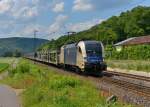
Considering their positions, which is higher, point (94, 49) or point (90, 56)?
point (94, 49)

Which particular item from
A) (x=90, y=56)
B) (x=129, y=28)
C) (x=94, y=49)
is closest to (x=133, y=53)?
(x=94, y=49)

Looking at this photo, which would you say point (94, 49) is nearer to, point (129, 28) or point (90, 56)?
point (90, 56)

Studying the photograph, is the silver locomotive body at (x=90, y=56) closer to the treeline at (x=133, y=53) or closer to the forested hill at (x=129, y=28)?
the treeline at (x=133, y=53)

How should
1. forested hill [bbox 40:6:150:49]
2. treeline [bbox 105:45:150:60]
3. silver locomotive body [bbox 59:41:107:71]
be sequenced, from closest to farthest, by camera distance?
silver locomotive body [bbox 59:41:107:71] < treeline [bbox 105:45:150:60] < forested hill [bbox 40:6:150:49]

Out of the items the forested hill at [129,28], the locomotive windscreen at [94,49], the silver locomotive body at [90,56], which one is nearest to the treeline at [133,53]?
the silver locomotive body at [90,56]

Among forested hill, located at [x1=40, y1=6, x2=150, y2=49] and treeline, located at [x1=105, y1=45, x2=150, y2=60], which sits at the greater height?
forested hill, located at [x1=40, y1=6, x2=150, y2=49]

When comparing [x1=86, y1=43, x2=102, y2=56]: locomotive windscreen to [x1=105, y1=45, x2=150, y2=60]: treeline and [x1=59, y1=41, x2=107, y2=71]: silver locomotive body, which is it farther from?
[x1=105, y1=45, x2=150, y2=60]: treeline

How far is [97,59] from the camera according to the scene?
122ft

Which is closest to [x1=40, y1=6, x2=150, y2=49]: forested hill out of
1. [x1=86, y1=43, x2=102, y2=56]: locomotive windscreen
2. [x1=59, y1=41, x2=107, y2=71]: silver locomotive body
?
[x1=59, y1=41, x2=107, y2=71]: silver locomotive body

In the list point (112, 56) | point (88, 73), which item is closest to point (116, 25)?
point (112, 56)

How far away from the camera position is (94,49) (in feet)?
123

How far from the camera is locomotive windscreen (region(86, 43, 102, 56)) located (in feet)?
122

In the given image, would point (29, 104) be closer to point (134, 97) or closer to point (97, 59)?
point (134, 97)

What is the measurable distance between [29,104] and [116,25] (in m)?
113
